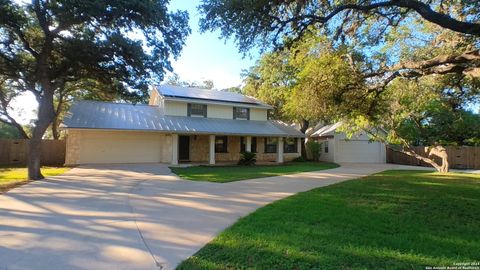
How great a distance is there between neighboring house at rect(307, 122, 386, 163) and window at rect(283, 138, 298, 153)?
3136mm

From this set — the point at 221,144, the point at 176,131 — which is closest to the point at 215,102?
the point at 221,144

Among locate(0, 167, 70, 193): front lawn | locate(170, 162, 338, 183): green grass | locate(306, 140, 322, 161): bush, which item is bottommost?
locate(0, 167, 70, 193): front lawn

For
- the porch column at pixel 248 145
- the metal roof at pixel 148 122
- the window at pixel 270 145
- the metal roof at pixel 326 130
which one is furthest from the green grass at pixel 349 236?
the metal roof at pixel 326 130

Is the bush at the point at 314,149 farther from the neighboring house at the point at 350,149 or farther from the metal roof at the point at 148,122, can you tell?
the metal roof at the point at 148,122

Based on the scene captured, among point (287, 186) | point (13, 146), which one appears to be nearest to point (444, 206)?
point (287, 186)

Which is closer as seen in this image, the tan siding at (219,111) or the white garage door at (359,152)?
the tan siding at (219,111)

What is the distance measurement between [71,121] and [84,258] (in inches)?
664

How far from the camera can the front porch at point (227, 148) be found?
23083 millimetres

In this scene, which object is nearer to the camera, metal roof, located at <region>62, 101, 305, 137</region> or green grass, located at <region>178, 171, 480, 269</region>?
green grass, located at <region>178, 171, 480, 269</region>

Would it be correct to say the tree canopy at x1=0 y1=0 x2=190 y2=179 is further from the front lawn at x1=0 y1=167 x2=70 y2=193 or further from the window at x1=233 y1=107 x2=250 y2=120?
the window at x1=233 y1=107 x2=250 y2=120

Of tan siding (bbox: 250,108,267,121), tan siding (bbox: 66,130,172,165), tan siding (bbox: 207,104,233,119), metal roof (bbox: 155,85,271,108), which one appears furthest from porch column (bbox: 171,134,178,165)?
tan siding (bbox: 250,108,267,121)

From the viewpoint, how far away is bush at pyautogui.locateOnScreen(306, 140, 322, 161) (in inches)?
1137

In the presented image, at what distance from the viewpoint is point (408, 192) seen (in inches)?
380

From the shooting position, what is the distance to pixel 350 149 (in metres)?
28.7
